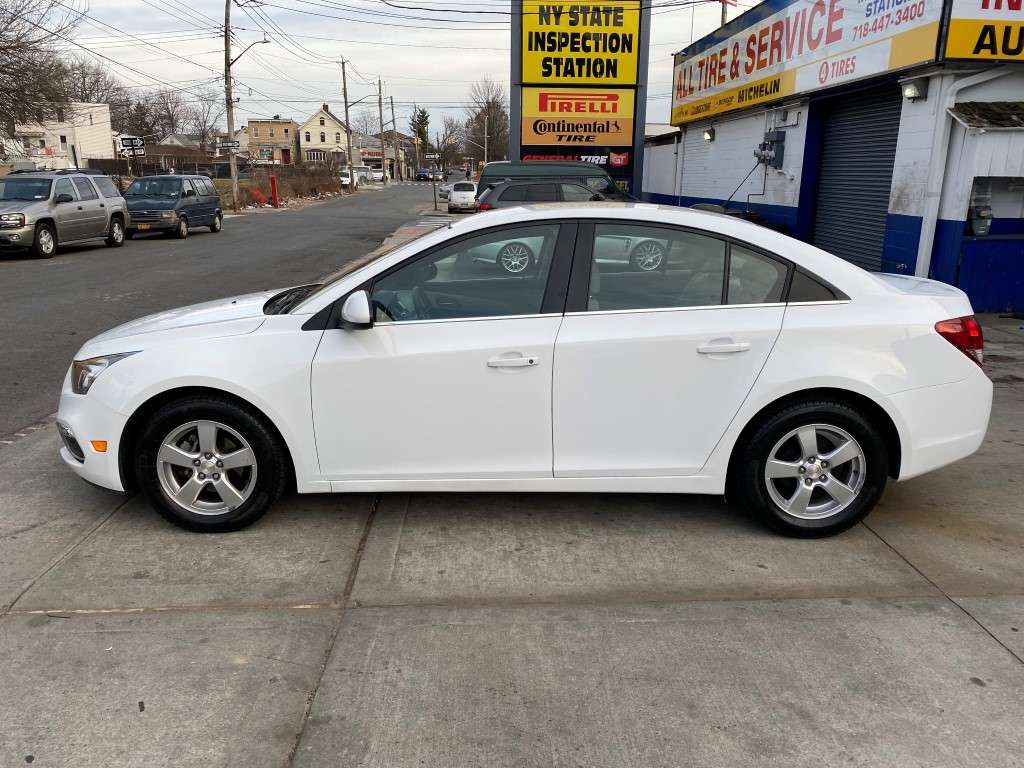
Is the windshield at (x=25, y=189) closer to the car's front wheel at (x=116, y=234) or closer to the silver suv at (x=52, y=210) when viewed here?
the silver suv at (x=52, y=210)

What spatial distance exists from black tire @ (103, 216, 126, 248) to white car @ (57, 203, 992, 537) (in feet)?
56.4

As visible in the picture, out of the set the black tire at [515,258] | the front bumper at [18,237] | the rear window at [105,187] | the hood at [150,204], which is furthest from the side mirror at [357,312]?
the hood at [150,204]

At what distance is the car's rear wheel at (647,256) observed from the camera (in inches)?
155

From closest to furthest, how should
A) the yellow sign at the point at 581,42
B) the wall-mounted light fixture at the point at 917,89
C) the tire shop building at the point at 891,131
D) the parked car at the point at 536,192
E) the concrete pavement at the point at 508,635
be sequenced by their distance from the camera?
the concrete pavement at the point at 508,635 < the tire shop building at the point at 891,131 < the wall-mounted light fixture at the point at 917,89 < the parked car at the point at 536,192 < the yellow sign at the point at 581,42

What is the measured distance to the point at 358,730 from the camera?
2.64 metres

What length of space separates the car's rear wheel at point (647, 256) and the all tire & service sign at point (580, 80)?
1757 cm

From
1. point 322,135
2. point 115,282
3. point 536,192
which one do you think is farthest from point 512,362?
point 322,135

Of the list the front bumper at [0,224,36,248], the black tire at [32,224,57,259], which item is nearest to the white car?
the front bumper at [0,224,36,248]

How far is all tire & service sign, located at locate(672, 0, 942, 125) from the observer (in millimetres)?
9797

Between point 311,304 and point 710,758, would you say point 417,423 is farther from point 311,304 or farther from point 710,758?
point 710,758

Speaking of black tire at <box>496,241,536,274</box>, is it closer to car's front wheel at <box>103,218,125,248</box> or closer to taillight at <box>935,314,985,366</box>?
taillight at <box>935,314,985,366</box>

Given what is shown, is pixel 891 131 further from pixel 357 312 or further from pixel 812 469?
pixel 357 312

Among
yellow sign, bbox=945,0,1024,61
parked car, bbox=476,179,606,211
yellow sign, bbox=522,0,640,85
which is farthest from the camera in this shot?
yellow sign, bbox=522,0,640,85

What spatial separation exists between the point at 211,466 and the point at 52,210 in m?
15.7
